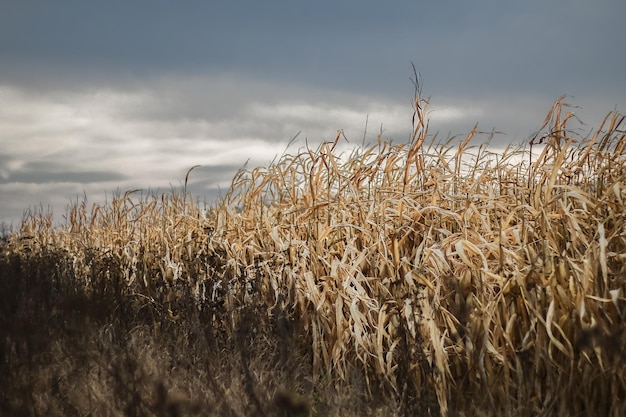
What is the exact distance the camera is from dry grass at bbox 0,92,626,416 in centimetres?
389

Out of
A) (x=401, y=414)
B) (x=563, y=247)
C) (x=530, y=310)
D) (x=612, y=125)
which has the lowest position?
(x=401, y=414)

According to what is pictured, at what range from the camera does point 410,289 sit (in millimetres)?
4352

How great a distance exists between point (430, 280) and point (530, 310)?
731 millimetres

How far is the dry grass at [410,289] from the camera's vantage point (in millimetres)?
3891

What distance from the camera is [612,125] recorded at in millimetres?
5137

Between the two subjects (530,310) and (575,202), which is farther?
(575,202)

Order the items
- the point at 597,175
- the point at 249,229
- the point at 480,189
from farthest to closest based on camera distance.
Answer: the point at 249,229
the point at 480,189
the point at 597,175

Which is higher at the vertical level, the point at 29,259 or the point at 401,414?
the point at 29,259

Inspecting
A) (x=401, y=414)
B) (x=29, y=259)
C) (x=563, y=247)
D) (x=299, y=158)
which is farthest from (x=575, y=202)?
(x=29, y=259)

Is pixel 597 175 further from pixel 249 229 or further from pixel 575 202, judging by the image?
pixel 249 229

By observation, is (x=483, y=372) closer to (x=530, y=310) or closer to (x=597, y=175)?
(x=530, y=310)

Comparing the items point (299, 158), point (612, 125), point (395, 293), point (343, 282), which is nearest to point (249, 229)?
point (299, 158)

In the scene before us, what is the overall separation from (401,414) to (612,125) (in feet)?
8.94

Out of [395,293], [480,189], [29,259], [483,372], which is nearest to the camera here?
[483,372]
